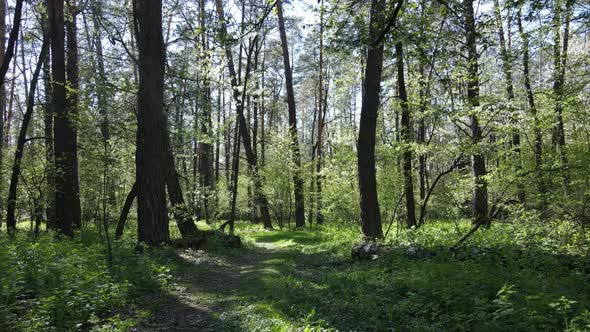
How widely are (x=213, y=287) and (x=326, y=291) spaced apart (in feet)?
7.31

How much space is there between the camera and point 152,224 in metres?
9.24

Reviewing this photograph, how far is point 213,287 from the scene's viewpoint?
22.6ft

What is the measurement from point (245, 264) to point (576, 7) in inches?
368

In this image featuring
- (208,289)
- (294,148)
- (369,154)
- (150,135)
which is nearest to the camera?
(208,289)

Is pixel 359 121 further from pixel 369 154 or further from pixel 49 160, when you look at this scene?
pixel 49 160

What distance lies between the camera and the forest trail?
490 centimetres

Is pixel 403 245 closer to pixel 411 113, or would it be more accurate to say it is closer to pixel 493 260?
pixel 493 260

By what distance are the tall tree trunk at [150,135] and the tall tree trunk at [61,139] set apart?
10.8 ft

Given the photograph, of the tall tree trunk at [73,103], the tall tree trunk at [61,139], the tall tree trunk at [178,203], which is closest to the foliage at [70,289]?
the tall tree trunk at [178,203]

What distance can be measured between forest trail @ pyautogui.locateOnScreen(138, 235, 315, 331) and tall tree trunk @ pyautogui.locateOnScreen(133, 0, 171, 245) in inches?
42.5

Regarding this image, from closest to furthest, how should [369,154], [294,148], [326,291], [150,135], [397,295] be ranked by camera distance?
[397,295] < [326,291] < [150,135] < [369,154] < [294,148]

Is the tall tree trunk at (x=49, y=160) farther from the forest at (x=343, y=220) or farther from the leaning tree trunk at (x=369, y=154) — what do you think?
the leaning tree trunk at (x=369, y=154)

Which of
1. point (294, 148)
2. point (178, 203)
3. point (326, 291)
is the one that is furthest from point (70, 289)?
point (294, 148)

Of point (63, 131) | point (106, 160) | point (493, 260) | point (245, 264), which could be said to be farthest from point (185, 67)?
point (493, 260)
